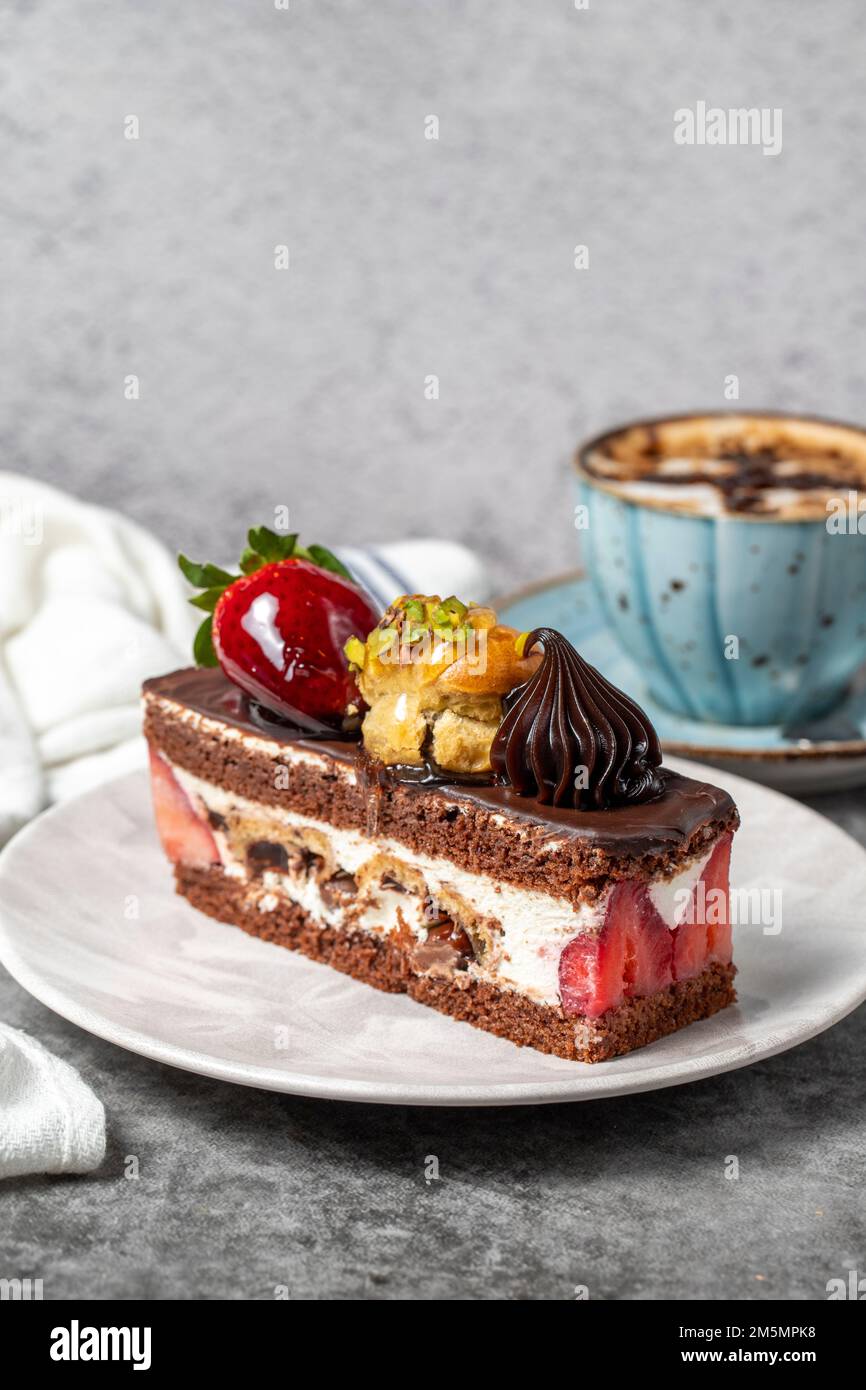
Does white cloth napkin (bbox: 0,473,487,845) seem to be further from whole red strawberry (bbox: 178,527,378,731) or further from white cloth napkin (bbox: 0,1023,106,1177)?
white cloth napkin (bbox: 0,1023,106,1177)

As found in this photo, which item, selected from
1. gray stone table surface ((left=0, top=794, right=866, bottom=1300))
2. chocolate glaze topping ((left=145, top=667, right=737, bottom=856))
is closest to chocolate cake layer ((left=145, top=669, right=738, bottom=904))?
chocolate glaze topping ((left=145, top=667, right=737, bottom=856))

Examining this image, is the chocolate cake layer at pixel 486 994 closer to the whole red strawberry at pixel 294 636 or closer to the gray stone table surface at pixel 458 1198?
the gray stone table surface at pixel 458 1198

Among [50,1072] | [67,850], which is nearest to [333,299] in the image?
[67,850]

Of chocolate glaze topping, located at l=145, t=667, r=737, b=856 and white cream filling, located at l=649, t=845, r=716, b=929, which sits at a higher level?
chocolate glaze topping, located at l=145, t=667, r=737, b=856

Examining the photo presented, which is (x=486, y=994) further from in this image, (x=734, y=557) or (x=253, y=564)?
(x=734, y=557)

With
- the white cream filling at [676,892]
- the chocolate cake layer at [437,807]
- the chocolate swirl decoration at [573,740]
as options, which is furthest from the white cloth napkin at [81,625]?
Result: the white cream filling at [676,892]

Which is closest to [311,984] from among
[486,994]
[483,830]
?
[486,994]

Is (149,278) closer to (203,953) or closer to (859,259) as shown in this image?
(859,259)
